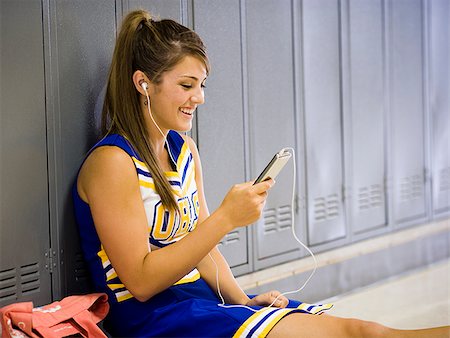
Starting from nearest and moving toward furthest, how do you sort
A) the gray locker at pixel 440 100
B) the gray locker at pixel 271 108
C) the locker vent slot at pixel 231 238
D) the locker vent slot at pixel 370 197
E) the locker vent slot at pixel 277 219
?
the locker vent slot at pixel 231 238 < the gray locker at pixel 271 108 < the locker vent slot at pixel 277 219 < the locker vent slot at pixel 370 197 < the gray locker at pixel 440 100

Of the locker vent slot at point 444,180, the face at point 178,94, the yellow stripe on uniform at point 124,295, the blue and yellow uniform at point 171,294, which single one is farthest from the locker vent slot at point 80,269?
the locker vent slot at point 444,180

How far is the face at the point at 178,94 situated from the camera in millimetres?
2344

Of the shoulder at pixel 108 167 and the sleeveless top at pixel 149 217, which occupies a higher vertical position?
the shoulder at pixel 108 167

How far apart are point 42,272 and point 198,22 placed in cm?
131

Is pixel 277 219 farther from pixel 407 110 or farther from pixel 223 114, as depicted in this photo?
pixel 407 110

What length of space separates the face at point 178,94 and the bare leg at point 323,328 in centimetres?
75

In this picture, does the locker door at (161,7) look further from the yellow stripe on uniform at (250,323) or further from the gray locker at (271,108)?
the yellow stripe on uniform at (250,323)

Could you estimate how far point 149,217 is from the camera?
2275 millimetres

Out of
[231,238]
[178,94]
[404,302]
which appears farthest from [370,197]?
[178,94]

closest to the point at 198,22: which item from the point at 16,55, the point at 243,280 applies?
the point at 16,55

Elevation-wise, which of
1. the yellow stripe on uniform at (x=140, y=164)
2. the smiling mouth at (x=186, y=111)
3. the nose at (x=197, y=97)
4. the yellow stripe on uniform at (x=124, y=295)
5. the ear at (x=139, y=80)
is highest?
the ear at (x=139, y=80)

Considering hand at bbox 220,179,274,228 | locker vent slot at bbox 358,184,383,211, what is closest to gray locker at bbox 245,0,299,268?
locker vent slot at bbox 358,184,383,211

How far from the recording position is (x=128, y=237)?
84.5 inches

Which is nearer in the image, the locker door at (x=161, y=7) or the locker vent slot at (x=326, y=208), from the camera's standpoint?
the locker door at (x=161, y=7)
